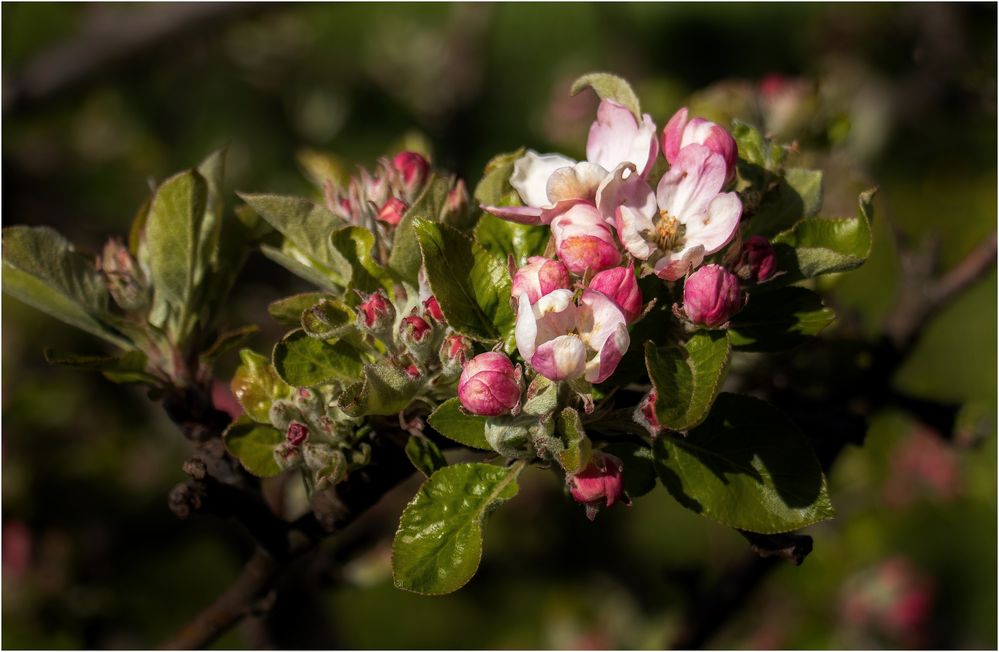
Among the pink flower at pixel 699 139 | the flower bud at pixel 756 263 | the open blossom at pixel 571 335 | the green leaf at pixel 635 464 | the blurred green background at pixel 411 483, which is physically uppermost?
the pink flower at pixel 699 139

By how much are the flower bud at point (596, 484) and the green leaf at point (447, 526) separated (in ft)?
0.19

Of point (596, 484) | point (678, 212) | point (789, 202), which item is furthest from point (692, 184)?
point (596, 484)

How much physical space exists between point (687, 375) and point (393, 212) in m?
0.31

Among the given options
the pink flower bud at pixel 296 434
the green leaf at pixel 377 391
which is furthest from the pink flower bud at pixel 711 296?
the pink flower bud at pixel 296 434

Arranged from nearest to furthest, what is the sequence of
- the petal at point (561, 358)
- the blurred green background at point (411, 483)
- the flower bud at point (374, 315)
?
the petal at point (561, 358) → the flower bud at point (374, 315) → the blurred green background at point (411, 483)

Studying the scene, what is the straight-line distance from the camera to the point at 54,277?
85cm

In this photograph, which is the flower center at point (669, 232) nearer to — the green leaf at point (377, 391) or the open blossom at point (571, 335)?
the open blossom at point (571, 335)

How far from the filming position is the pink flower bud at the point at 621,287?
0.65 m

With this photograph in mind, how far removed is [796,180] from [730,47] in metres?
4.21

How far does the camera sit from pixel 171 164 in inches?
114

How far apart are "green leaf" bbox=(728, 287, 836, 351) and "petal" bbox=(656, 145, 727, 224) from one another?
10 centimetres

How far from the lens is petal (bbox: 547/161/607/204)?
697mm

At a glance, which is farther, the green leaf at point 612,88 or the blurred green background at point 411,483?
the blurred green background at point 411,483

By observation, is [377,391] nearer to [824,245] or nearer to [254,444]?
[254,444]
